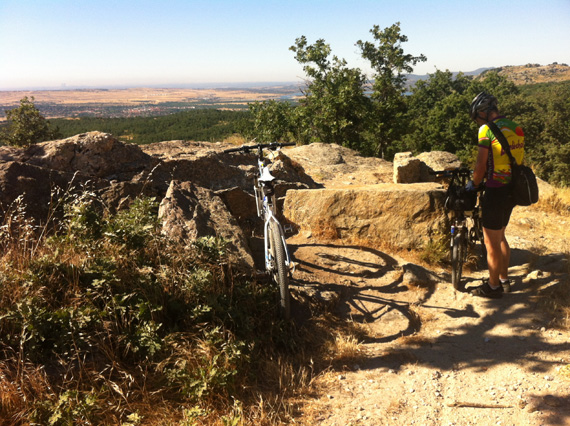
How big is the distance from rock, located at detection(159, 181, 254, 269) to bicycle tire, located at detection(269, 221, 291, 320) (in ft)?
1.43

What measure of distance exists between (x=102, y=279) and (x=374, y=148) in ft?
60.6

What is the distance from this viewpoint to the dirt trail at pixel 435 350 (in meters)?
2.56

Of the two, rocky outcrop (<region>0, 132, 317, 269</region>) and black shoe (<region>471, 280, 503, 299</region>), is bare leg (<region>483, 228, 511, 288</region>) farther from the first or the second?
rocky outcrop (<region>0, 132, 317, 269</region>)

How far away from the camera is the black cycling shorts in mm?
3557

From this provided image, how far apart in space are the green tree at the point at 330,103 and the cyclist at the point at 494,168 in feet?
41.4

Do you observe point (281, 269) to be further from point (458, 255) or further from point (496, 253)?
point (496, 253)

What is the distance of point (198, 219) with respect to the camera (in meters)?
3.93

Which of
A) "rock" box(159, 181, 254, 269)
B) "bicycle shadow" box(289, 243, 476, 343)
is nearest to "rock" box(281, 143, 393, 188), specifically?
"bicycle shadow" box(289, 243, 476, 343)

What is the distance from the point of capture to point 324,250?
191 inches

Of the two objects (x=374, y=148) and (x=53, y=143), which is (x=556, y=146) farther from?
(x=53, y=143)

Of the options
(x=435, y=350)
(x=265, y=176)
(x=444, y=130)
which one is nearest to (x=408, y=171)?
(x=265, y=176)

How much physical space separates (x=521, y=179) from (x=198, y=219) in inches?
123

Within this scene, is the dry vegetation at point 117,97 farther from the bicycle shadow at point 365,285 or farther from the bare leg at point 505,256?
the bare leg at point 505,256

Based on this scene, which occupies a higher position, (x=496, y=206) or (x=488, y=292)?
(x=496, y=206)
